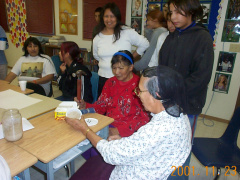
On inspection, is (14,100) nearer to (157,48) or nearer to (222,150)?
(157,48)

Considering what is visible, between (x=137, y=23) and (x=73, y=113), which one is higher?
(x=137, y=23)

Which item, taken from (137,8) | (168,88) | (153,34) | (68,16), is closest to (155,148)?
(168,88)

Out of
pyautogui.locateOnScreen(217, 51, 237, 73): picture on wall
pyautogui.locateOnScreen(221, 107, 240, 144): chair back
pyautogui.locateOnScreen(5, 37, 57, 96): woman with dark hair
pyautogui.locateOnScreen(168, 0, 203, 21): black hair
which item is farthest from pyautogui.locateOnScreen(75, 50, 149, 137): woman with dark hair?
pyautogui.locateOnScreen(217, 51, 237, 73): picture on wall

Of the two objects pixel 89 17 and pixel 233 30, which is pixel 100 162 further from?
pixel 89 17

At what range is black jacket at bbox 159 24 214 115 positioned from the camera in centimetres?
130

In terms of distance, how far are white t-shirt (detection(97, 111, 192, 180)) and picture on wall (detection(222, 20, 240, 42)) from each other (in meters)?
2.39

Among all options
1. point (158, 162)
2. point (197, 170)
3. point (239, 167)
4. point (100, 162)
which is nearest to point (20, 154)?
point (100, 162)

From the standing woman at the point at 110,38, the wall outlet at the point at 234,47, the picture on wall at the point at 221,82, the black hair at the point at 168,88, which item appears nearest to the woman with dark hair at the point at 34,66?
the standing woman at the point at 110,38

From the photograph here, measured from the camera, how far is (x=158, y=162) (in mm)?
892

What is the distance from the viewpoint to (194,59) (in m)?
1.33

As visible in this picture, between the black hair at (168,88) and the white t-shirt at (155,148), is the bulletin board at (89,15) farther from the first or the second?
the white t-shirt at (155,148)

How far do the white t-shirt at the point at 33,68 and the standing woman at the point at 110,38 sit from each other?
34.9 inches

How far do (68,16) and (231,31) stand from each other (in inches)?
128

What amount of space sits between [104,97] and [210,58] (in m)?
0.96
